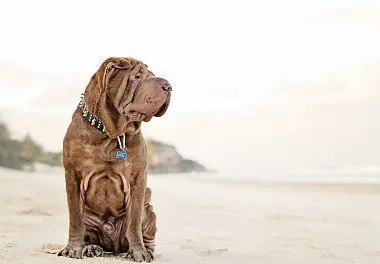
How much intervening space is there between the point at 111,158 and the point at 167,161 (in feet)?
56.3

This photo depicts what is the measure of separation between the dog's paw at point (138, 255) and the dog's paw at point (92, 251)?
158 mm

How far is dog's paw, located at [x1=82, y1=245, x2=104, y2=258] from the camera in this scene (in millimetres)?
5397

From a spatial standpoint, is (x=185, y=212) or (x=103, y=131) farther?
(x=185, y=212)

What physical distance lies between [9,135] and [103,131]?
14701 millimetres

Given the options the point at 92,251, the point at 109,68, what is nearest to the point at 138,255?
the point at 92,251

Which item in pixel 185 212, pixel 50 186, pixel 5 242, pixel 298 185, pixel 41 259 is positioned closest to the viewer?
pixel 41 259

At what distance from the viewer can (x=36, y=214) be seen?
30.9 feet

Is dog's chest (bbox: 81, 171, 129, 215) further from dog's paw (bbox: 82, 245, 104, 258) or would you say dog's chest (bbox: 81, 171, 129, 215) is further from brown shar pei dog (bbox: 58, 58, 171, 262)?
dog's paw (bbox: 82, 245, 104, 258)

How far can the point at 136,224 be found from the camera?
5480 mm

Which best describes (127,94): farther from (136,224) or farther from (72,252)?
(72,252)

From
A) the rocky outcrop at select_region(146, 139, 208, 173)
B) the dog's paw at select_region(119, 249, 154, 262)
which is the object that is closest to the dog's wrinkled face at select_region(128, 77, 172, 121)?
the dog's paw at select_region(119, 249, 154, 262)

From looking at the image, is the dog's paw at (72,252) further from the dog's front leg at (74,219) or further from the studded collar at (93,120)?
the studded collar at (93,120)

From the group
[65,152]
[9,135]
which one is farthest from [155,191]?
[65,152]

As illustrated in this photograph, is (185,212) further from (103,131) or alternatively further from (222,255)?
(103,131)
